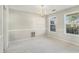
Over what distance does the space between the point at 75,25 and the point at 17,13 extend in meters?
3.97

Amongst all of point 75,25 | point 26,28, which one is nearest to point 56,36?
point 75,25

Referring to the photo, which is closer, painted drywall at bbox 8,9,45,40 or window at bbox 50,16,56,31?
painted drywall at bbox 8,9,45,40

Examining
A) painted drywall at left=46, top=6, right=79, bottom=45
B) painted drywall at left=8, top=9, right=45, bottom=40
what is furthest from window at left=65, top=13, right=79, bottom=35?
painted drywall at left=8, top=9, right=45, bottom=40

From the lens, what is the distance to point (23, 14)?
6.02 meters

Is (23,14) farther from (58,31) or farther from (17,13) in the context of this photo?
(58,31)

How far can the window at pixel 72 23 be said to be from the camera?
463 cm

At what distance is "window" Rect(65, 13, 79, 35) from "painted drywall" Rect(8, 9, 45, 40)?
2648 mm

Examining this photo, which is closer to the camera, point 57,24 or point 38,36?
point 57,24

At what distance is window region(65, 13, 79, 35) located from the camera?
15.2 feet

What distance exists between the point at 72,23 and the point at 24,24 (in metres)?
3.47

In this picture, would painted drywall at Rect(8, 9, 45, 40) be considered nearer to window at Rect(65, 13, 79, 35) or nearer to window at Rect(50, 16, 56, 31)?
window at Rect(50, 16, 56, 31)

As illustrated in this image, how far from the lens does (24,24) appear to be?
612 cm

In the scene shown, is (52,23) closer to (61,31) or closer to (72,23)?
(61,31)

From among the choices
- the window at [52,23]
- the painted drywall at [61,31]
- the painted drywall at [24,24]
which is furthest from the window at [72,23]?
the painted drywall at [24,24]
